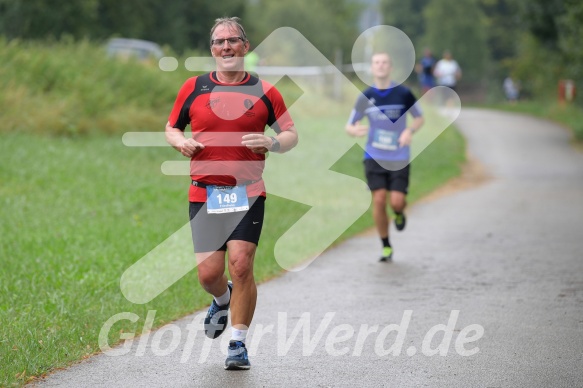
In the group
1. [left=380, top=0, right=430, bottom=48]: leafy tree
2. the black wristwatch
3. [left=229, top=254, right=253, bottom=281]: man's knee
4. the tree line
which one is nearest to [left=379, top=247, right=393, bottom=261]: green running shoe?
[left=229, top=254, right=253, bottom=281]: man's knee

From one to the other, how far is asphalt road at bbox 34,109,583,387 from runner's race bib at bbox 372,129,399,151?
121 cm

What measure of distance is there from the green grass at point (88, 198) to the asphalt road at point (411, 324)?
514 mm

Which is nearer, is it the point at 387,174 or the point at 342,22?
the point at 387,174

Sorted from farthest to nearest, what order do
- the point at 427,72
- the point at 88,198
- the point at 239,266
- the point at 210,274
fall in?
the point at 427,72
the point at 88,198
the point at 210,274
the point at 239,266

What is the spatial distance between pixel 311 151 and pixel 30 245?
12222 mm

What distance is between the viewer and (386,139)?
439 inches

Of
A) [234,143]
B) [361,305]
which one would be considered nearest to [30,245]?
[361,305]

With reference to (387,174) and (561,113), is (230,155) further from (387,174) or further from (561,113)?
(561,113)

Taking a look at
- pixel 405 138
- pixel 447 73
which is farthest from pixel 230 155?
pixel 447 73

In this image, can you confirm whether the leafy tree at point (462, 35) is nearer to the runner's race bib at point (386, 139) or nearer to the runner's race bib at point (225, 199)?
the runner's race bib at point (386, 139)

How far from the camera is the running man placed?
6383 millimetres

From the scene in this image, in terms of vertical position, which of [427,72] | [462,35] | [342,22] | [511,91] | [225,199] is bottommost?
[511,91]

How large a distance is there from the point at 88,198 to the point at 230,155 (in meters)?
7.82

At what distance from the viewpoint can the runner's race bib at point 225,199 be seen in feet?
21.2
